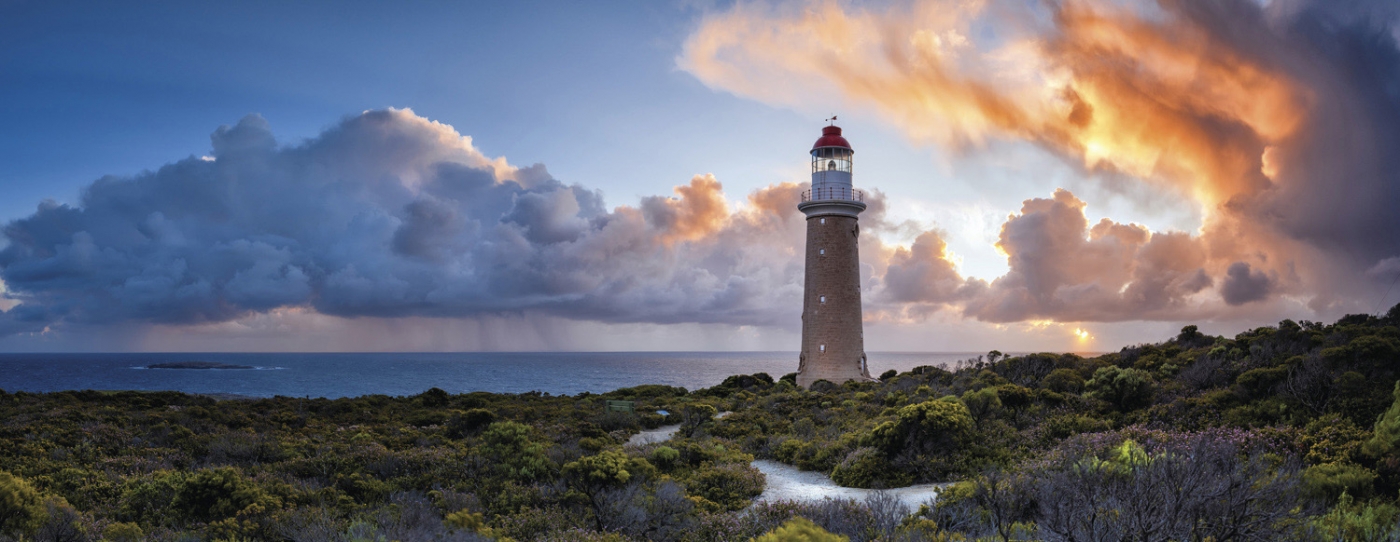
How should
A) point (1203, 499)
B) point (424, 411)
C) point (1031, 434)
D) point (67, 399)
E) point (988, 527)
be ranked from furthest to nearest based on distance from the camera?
point (67, 399), point (424, 411), point (1031, 434), point (988, 527), point (1203, 499)

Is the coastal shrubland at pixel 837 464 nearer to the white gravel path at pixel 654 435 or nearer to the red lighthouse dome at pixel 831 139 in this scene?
the white gravel path at pixel 654 435

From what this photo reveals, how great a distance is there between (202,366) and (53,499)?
478ft

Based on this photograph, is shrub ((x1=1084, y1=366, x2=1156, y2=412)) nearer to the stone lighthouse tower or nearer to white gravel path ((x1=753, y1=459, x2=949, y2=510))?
white gravel path ((x1=753, y1=459, x2=949, y2=510))

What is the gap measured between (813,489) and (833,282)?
1795 cm

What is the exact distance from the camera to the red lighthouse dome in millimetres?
29984

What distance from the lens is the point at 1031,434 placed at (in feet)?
42.7

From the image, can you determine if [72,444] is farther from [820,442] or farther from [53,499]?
[820,442]

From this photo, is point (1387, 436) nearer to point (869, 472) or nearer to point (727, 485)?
point (869, 472)

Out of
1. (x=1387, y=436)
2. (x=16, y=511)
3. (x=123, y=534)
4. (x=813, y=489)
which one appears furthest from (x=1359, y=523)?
(x=16, y=511)

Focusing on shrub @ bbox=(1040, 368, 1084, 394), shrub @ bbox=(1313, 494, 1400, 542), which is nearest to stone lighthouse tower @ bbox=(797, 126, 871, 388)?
shrub @ bbox=(1040, 368, 1084, 394)

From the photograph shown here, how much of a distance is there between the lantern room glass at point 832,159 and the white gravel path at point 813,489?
18.4m

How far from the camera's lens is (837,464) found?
13.0m

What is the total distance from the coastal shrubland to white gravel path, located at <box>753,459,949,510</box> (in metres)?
0.32

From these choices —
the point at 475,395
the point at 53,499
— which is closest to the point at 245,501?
the point at 53,499
